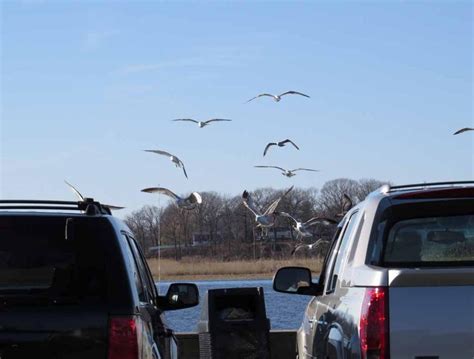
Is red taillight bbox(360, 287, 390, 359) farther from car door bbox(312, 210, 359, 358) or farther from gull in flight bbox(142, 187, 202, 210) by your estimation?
gull in flight bbox(142, 187, 202, 210)

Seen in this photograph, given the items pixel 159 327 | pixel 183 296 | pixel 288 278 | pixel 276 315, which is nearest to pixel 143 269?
pixel 183 296

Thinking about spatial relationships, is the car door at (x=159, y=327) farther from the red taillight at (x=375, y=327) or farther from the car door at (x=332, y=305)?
the red taillight at (x=375, y=327)

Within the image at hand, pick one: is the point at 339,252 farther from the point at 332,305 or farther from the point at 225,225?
the point at 225,225

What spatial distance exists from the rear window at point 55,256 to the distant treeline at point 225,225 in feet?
128

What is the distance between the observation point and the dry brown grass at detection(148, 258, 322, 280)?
38406 millimetres

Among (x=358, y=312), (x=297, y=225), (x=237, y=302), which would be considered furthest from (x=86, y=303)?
(x=297, y=225)

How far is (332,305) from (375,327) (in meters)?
1.48

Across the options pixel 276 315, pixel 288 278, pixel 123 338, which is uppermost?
pixel 288 278

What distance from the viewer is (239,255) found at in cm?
4694

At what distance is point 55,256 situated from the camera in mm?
5523

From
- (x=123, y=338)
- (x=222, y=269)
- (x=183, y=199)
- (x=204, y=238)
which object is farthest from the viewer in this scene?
(x=204, y=238)

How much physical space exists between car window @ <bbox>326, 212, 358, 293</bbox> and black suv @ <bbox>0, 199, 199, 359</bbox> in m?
1.45

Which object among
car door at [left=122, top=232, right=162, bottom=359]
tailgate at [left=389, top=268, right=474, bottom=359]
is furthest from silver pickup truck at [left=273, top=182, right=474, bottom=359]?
car door at [left=122, top=232, right=162, bottom=359]

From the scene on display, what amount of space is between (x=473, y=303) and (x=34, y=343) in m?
1.97
